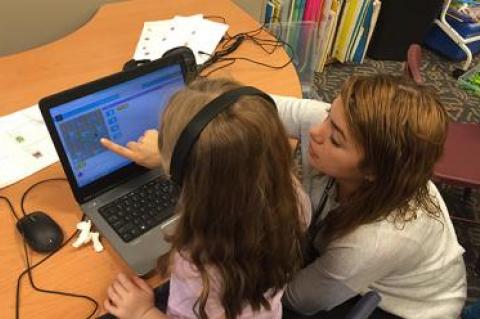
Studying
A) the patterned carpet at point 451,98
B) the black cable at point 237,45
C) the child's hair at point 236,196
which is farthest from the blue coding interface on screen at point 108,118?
the patterned carpet at point 451,98

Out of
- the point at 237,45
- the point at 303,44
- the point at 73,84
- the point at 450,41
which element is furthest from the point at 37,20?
the point at 450,41

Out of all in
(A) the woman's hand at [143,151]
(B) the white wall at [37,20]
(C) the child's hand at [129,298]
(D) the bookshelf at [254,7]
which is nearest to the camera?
(C) the child's hand at [129,298]

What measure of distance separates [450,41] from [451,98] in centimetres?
52

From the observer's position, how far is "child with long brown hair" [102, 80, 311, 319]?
0.62m

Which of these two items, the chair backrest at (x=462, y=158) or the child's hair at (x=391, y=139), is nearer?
the child's hair at (x=391, y=139)

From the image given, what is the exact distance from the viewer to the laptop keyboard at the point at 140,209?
2.93 feet

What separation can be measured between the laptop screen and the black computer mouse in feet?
0.32

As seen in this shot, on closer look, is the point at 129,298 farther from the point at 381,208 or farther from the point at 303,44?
the point at 303,44

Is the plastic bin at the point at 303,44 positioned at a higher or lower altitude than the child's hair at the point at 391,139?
lower

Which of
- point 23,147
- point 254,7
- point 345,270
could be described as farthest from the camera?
point 254,7

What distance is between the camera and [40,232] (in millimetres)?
877

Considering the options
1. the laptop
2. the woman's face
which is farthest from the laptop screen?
the woman's face

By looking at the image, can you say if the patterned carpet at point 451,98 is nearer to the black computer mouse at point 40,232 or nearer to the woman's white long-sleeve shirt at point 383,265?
the woman's white long-sleeve shirt at point 383,265

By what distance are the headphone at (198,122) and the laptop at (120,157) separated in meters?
0.25
